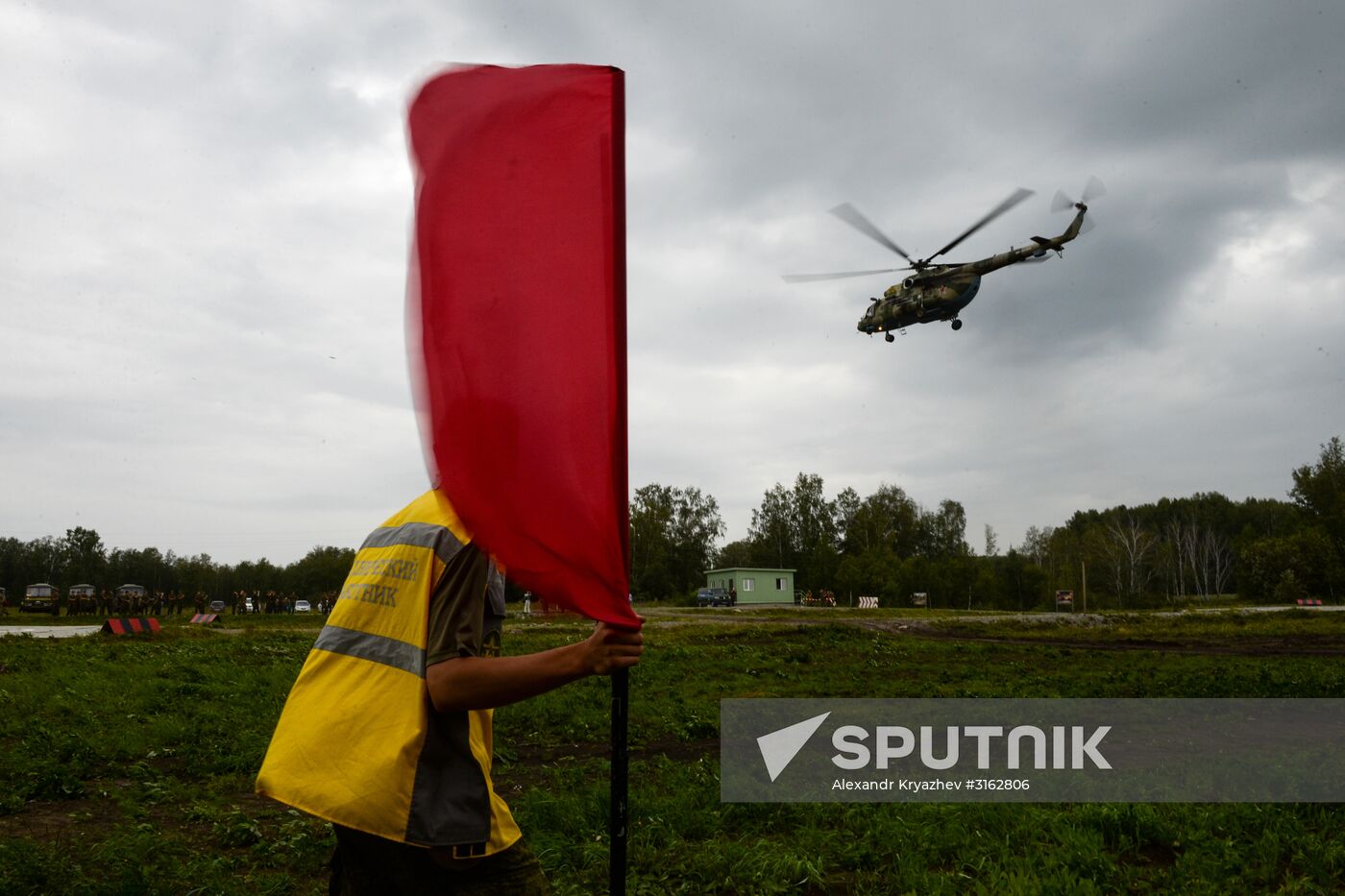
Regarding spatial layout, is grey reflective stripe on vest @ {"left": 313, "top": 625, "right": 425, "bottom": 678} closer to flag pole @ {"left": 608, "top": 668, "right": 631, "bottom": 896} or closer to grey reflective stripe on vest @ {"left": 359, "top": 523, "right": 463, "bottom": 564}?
grey reflective stripe on vest @ {"left": 359, "top": 523, "right": 463, "bottom": 564}

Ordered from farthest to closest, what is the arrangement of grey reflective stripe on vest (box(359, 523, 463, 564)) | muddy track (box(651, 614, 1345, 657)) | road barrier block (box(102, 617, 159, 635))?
1. road barrier block (box(102, 617, 159, 635))
2. muddy track (box(651, 614, 1345, 657))
3. grey reflective stripe on vest (box(359, 523, 463, 564))

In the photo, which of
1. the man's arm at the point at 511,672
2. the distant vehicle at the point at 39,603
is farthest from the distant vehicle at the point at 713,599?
the man's arm at the point at 511,672

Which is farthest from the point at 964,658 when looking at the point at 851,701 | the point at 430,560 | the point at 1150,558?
the point at 1150,558

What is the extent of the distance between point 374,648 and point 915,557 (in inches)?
3659

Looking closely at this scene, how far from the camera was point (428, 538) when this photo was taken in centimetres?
217

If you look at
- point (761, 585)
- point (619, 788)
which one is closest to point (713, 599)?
point (761, 585)

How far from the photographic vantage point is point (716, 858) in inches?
233

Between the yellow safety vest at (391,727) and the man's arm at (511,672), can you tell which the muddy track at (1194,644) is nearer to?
the man's arm at (511,672)

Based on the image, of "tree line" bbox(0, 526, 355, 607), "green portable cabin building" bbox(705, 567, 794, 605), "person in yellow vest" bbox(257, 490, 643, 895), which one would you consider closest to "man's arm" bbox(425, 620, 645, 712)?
"person in yellow vest" bbox(257, 490, 643, 895)

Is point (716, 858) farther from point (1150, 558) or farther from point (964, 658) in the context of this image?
point (1150, 558)

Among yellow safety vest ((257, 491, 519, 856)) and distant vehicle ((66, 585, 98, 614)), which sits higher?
yellow safety vest ((257, 491, 519, 856))

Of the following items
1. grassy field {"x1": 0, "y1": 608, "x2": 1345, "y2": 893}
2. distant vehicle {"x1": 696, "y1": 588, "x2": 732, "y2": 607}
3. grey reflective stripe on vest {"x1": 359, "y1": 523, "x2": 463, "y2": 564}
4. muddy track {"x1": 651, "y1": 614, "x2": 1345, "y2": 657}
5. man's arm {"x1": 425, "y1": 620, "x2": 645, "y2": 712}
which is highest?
grey reflective stripe on vest {"x1": 359, "y1": 523, "x2": 463, "y2": 564}

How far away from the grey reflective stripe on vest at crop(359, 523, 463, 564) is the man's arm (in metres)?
0.27

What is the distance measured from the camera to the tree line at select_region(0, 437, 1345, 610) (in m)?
80.1
